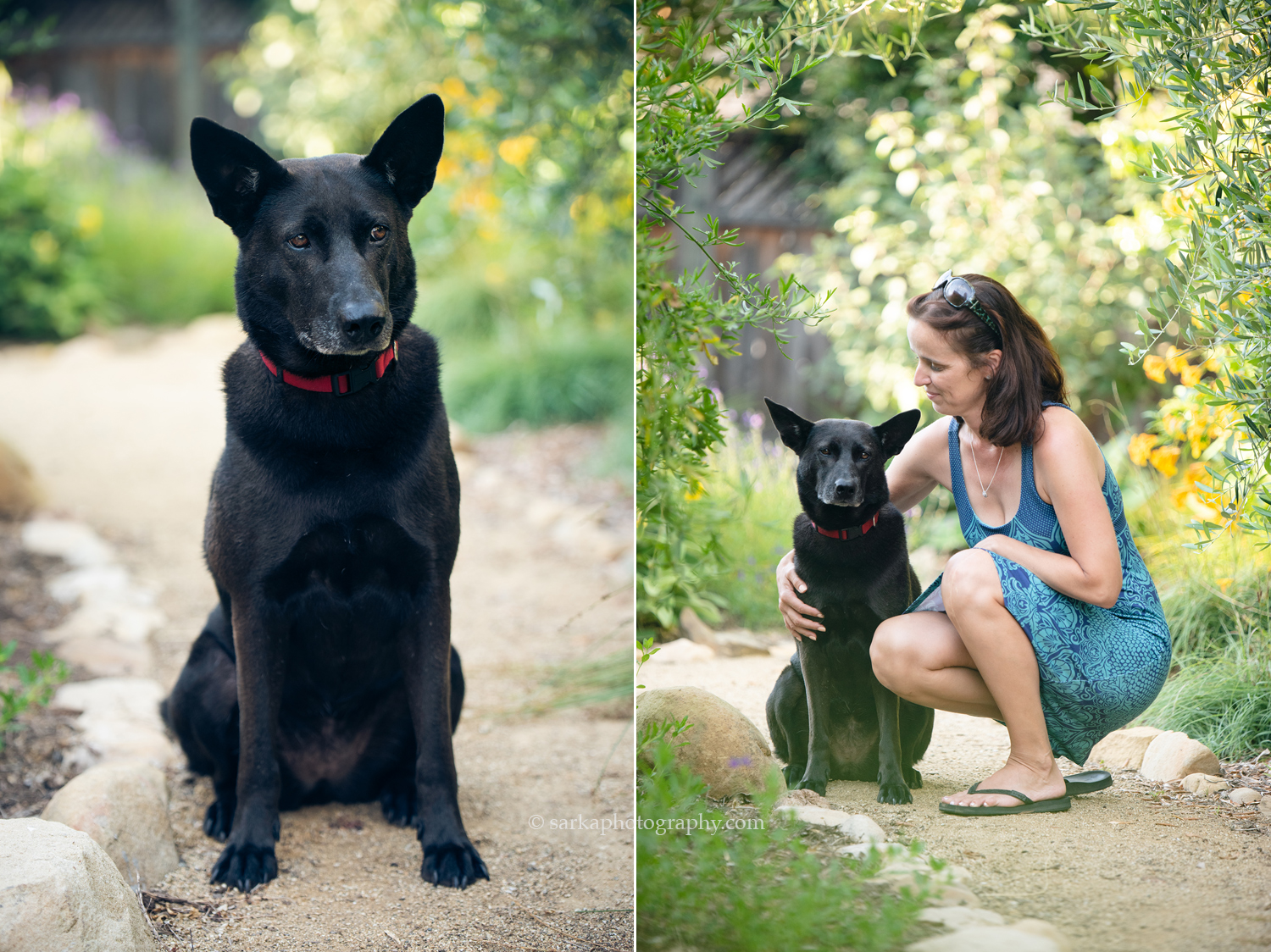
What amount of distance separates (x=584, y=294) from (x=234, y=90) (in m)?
4.64

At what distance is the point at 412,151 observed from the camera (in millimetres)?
2316

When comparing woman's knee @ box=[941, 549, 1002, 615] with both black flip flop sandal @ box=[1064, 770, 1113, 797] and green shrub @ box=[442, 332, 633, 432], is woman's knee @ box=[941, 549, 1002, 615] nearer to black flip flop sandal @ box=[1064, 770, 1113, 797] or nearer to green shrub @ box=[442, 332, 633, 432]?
black flip flop sandal @ box=[1064, 770, 1113, 797]

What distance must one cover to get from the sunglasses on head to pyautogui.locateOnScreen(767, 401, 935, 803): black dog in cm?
23

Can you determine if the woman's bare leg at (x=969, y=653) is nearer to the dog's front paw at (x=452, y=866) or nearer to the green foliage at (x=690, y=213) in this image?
the green foliage at (x=690, y=213)

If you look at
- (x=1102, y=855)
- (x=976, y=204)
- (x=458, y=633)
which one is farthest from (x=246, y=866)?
(x=976, y=204)

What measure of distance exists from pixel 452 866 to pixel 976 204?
7.93ft

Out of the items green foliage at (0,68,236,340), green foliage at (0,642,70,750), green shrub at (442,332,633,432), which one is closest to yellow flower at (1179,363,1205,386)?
green foliage at (0,642,70,750)

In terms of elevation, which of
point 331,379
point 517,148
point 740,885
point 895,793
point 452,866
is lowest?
point 452,866

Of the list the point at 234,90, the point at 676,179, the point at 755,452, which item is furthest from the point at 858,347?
the point at 234,90

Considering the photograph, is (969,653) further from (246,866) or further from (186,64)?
(186,64)

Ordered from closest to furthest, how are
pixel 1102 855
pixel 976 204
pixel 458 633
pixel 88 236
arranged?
pixel 1102 855
pixel 976 204
pixel 458 633
pixel 88 236

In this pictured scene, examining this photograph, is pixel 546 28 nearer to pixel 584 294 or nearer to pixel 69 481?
pixel 584 294

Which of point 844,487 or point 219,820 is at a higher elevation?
point 844,487

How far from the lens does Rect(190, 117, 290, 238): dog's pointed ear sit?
84.0 inches
